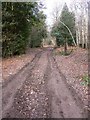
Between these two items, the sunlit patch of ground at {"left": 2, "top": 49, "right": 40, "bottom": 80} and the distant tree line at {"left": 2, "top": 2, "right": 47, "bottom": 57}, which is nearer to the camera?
the sunlit patch of ground at {"left": 2, "top": 49, "right": 40, "bottom": 80}

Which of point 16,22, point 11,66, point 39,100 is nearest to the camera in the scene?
point 39,100

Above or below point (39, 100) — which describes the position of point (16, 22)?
above

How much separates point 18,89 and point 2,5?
14.8 metres

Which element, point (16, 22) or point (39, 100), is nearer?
point (39, 100)

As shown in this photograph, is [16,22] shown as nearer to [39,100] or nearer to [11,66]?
[11,66]

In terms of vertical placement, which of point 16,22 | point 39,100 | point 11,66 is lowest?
point 39,100

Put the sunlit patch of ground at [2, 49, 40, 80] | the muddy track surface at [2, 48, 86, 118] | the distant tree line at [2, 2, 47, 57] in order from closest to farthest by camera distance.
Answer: the muddy track surface at [2, 48, 86, 118] < the sunlit patch of ground at [2, 49, 40, 80] < the distant tree line at [2, 2, 47, 57]

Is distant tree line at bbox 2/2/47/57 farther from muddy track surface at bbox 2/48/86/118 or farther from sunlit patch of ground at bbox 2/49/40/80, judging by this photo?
muddy track surface at bbox 2/48/86/118

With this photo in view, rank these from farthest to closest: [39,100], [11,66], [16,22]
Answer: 1. [16,22]
2. [11,66]
3. [39,100]

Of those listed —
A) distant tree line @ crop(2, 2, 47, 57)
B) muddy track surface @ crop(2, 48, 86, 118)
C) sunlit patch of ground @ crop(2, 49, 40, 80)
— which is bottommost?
muddy track surface @ crop(2, 48, 86, 118)

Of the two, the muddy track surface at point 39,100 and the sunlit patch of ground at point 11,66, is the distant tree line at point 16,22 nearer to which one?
the sunlit patch of ground at point 11,66

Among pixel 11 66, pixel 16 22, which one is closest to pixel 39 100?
pixel 11 66

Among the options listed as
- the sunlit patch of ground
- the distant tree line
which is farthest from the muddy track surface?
the distant tree line


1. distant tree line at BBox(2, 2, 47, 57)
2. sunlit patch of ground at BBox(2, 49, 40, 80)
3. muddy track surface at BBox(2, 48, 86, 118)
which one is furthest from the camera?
distant tree line at BBox(2, 2, 47, 57)
